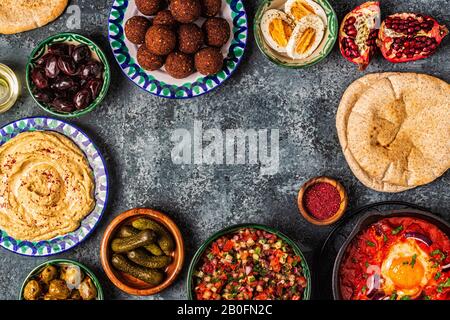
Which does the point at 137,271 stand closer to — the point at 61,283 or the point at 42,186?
the point at 61,283

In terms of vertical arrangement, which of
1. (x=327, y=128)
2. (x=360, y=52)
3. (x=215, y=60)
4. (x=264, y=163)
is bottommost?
(x=264, y=163)

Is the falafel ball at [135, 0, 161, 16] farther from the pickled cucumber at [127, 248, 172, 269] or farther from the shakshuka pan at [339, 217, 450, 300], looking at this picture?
the shakshuka pan at [339, 217, 450, 300]

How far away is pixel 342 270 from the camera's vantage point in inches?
152

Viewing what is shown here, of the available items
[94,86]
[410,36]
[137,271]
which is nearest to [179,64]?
[94,86]

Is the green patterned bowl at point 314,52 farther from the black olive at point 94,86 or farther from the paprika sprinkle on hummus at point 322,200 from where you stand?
the black olive at point 94,86

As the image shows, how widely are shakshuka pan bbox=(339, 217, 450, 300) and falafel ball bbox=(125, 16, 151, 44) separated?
200 cm

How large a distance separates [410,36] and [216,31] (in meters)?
1.34

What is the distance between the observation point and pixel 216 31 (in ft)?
13.2

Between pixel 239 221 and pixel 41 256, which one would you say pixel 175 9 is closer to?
pixel 239 221

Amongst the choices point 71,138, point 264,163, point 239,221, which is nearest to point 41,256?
point 71,138

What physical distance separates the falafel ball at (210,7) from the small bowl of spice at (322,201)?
4.44ft

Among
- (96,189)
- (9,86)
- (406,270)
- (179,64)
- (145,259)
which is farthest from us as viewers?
(9,86)

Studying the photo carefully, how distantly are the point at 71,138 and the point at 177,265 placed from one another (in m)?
1.22

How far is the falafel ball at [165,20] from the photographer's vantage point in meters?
3.99
